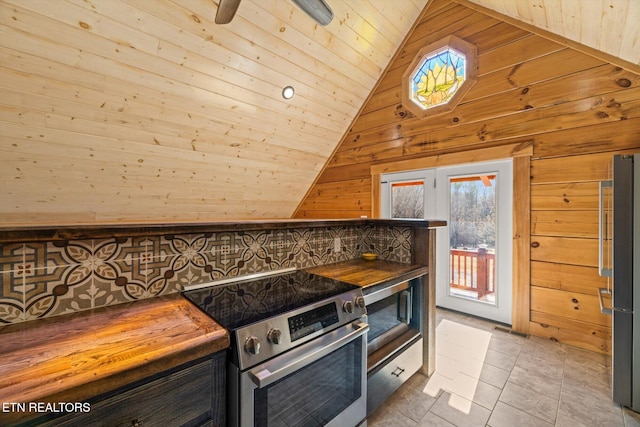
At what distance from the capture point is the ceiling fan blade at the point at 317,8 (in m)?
1.42

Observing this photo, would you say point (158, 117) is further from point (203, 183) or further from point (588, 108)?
point (588, 108)

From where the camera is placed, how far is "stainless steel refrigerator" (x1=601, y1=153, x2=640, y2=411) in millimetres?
1682

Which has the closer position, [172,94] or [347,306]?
[347,306]

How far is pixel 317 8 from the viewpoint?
1470 millimetres

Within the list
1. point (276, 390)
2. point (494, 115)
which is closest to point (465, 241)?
point (494, 115)

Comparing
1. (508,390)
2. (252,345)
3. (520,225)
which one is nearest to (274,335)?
(252,345)

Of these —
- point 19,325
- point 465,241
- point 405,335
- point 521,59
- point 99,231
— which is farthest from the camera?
point 465,241

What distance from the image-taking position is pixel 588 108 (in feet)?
7.94

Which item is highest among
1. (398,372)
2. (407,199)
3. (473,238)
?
(407,199)

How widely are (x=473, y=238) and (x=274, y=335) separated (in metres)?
2.90

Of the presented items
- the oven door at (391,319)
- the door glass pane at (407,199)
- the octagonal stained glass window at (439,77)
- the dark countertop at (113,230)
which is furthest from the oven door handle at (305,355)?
the octagonal stained glass window at (439,77)

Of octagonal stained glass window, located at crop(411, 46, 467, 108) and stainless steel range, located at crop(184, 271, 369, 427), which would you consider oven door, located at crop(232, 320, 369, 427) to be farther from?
octagonal stained glass window, located at crop(411, 46, 467, 108)

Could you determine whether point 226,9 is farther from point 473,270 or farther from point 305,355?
point 473,270

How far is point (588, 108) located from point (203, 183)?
12.8 feet
